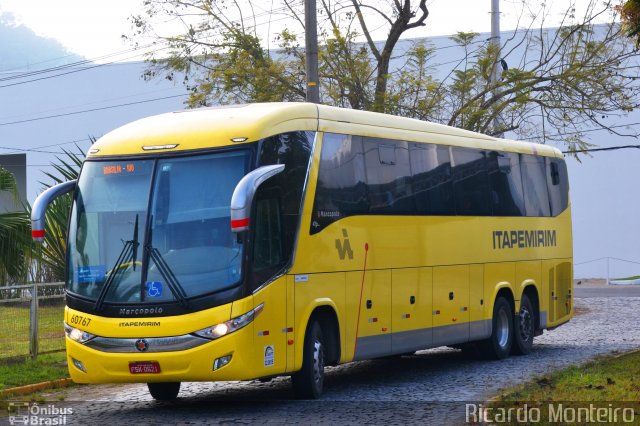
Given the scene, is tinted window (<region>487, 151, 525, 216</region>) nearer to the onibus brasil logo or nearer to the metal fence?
the metal fence

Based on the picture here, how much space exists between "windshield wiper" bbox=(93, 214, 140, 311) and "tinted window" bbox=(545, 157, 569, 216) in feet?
36.7

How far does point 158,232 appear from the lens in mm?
12578

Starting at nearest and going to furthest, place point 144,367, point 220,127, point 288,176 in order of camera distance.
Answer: point 144,367
point 220,127
point 288,176

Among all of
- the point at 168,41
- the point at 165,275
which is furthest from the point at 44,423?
the point at 168,41

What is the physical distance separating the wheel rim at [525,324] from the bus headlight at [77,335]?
9527mm

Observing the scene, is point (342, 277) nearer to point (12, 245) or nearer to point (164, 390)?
point (164, 390)

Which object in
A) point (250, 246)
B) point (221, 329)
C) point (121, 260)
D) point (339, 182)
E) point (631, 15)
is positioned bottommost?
point (221, 329)

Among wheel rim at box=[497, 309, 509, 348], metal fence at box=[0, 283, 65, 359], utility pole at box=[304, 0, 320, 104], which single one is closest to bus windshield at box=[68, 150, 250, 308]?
metal fence at box=[0, 283, 65, 359]

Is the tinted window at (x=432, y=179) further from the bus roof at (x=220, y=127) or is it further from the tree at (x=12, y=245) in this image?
the tree at (x=12, y=245)

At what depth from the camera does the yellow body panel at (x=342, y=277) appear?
1227cm

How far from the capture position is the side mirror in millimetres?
11500

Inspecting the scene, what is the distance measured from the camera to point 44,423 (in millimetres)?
12078

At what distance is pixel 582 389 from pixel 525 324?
7.80 metres

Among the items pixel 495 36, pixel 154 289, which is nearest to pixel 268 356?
pixel 154 289
